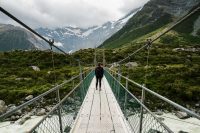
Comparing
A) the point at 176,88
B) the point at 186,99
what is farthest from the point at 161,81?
the point at 186,99

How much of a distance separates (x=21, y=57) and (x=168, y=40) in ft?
261

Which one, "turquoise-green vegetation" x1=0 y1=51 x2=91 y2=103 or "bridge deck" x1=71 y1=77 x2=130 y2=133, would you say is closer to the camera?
"bridge deck" x1=71 y1=77 x2=130 y2=133

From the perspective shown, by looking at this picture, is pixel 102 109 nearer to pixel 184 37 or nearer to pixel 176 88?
pixel 176 88

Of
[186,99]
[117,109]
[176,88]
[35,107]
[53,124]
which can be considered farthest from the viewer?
[176,88]

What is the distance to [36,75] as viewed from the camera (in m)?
48.6

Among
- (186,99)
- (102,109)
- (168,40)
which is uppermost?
(168,40)

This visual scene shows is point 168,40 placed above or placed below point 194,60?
above

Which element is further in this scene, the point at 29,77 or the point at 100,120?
the point at 29,77

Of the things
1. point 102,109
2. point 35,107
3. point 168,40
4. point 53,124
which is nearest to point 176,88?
point 35,107

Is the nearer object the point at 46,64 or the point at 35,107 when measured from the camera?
the point at 35,107

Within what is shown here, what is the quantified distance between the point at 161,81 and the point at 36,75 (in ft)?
64.0

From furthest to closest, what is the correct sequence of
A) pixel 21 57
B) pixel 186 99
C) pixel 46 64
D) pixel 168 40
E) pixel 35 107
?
1. pixel 168 40
2. pixel 21 57
3. pixel 46 64
4. pixel 186 99
5. pixel 35 107

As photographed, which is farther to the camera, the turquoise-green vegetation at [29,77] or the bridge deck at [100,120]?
the turquoise-green vegetation at [29,77]

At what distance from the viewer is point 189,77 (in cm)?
4756
